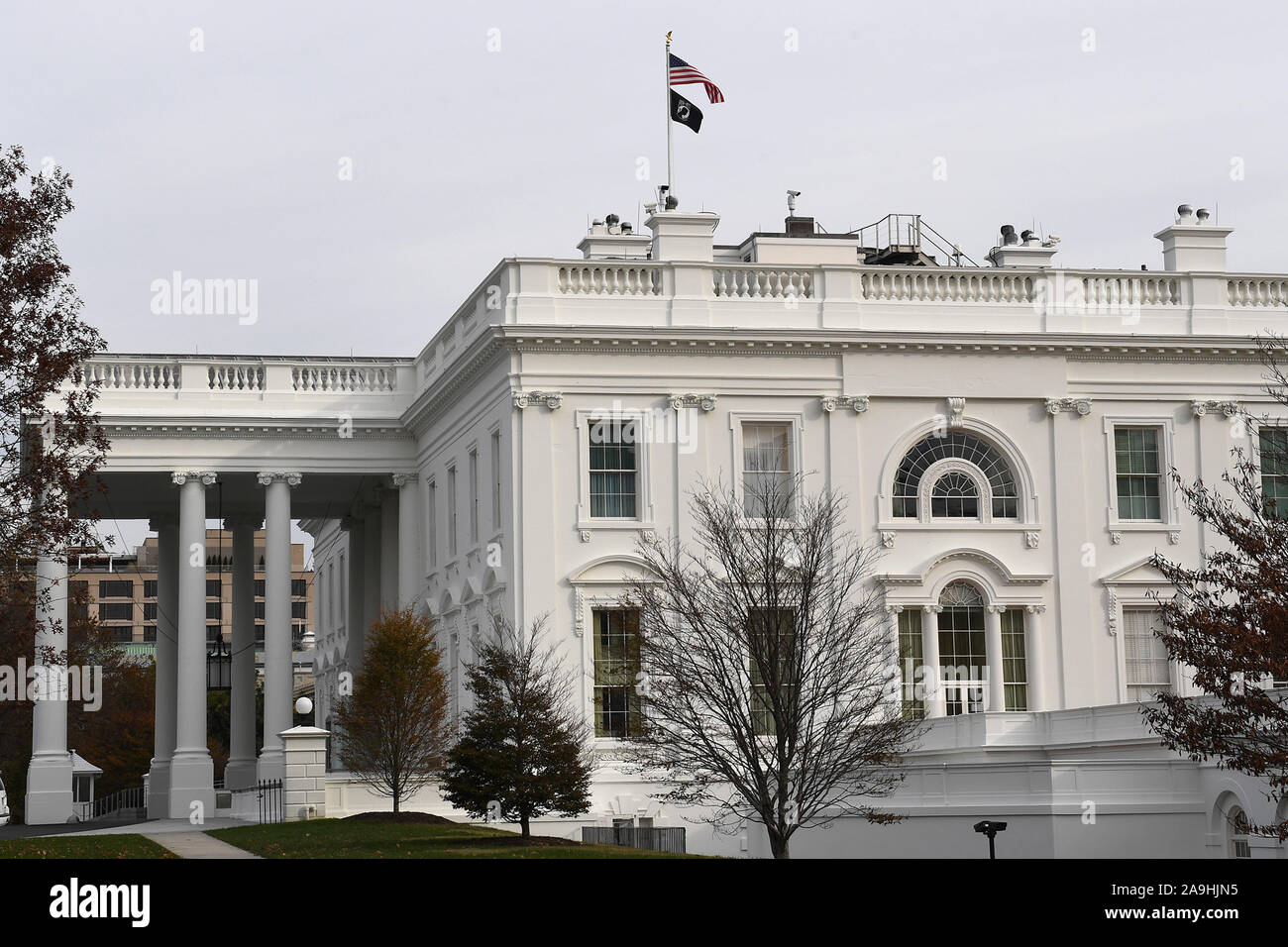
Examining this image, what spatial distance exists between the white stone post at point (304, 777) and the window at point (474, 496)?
642cm

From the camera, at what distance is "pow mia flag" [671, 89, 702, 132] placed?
45022 millimetres

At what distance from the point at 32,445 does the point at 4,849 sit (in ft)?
21.4

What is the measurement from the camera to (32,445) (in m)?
27.9

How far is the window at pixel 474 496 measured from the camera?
4509cm

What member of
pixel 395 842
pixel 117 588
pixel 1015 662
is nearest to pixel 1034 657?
pixel 1015 662

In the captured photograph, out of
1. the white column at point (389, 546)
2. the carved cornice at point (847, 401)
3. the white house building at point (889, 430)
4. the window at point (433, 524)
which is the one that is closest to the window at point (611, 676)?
the white house building at point (889, 430)

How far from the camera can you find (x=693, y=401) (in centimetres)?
4231

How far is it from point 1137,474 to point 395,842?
2117 cm

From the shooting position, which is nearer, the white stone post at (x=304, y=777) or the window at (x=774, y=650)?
the window at (x=774, y=650)

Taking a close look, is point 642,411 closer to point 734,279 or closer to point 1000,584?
point 734,279

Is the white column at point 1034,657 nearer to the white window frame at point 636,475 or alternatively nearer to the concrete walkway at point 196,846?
the white window frame at point 636,475

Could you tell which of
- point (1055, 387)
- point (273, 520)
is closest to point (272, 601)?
point (273, 520)

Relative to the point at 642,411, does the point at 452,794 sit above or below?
below

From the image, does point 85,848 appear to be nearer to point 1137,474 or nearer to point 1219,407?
point 1137,474
